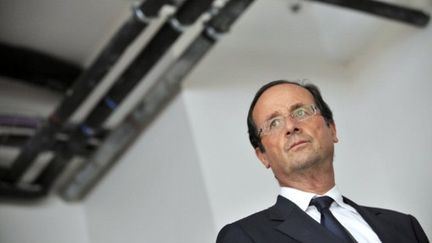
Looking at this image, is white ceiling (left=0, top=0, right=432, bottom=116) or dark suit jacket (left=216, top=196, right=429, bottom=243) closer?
dark suit jacket (left=216, top=196, right=429, bottom=243)

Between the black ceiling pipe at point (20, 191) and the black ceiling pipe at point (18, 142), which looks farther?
the black ceiling pipe at point (20, 191)

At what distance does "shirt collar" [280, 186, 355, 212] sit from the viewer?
48.7 inches

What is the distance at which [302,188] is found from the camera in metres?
1.29

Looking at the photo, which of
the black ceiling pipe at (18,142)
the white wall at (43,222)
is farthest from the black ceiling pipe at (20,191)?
the black ceiling pipe at (18,142)

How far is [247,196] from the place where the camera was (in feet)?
6.86

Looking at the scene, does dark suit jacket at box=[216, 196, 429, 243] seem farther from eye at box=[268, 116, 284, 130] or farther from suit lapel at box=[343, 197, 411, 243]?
eye at box=[268, 116, 284, 130]

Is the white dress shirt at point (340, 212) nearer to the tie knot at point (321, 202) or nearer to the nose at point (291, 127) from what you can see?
the tie knot at point (321, 202)

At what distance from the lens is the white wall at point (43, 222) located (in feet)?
8.98

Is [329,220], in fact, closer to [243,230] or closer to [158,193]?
[243,230]

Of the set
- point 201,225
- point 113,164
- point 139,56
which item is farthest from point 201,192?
point 113,164

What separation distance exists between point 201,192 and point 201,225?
0.44 feet

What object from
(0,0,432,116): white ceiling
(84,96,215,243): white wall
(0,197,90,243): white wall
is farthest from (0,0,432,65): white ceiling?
(0,197,90,243): white wall

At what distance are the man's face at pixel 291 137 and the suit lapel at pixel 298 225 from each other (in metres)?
0.10

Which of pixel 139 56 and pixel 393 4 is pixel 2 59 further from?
pixel 393 4
